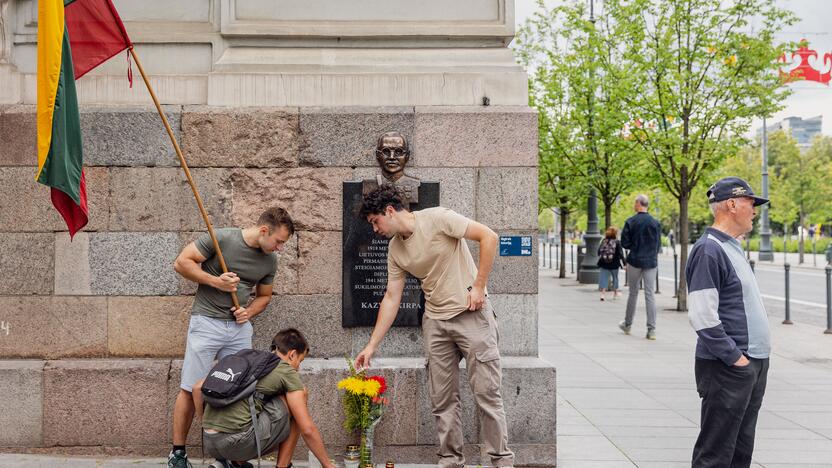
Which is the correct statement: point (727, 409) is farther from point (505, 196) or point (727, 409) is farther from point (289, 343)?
point (289, 343)

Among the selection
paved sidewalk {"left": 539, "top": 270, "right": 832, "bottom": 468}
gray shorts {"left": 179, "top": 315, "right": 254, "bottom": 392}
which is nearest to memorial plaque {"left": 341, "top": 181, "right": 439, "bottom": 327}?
gray shorts {"left": 179, "top": 315, "right": 254, "bottom": 392}

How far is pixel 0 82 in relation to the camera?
6.71 m

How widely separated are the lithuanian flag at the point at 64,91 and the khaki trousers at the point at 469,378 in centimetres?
252

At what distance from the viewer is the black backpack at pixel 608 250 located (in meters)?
19.4

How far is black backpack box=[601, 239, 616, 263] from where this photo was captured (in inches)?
765

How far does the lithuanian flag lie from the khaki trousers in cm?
252

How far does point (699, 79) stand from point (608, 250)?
4670mm

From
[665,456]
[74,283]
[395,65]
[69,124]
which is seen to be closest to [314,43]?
[395,65]

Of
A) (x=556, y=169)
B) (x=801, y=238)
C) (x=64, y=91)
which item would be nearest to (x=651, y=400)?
(x=64, y=91)

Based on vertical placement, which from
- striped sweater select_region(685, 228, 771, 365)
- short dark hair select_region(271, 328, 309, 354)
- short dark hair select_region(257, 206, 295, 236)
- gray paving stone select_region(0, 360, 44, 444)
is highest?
short dark hair select_region(257, 206, 295, 236)

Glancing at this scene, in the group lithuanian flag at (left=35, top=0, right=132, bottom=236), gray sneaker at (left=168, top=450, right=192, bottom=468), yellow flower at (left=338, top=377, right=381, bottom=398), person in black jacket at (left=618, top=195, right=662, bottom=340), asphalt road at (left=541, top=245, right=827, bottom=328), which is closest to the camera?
lithuanian flag at (left=35, top=0, right=132, bottom=236)

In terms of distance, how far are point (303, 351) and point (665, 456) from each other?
3.03 meters

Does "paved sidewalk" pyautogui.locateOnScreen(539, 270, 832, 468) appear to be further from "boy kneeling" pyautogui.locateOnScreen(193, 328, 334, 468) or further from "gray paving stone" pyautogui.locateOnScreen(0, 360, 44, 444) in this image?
"gray paving stone" pyautogui.locateOnScreen(0, 360, 44, 444)

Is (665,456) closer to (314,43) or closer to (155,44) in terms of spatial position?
(314,43)
